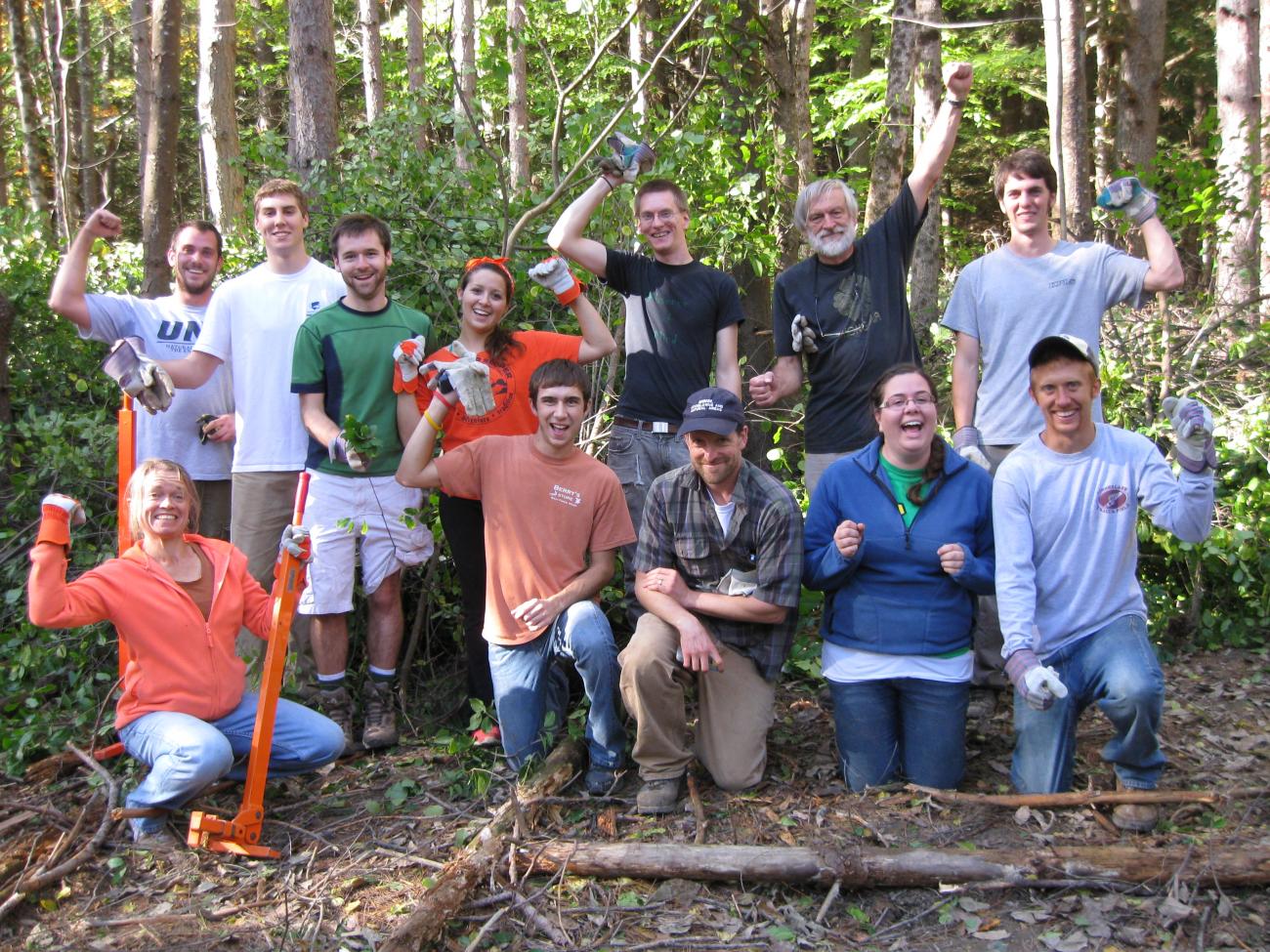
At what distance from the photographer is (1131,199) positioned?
4047mm

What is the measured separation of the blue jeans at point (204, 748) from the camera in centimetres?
365

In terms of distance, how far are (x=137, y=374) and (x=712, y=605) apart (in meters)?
2.44

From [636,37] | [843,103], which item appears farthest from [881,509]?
[843,103]

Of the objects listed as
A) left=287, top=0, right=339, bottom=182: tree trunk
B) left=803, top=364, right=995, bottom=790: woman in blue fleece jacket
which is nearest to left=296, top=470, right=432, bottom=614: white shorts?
left=803, top=364, right=995, bottom=790: woman in blue fleece jacket

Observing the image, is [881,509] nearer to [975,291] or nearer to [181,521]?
[975,291]

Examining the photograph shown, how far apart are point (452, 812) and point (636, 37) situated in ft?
32.9

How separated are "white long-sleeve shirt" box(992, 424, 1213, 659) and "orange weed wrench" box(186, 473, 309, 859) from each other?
2529 mm

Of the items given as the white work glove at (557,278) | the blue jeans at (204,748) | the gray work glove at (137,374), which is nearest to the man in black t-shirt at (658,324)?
the white work glove at (557,278)

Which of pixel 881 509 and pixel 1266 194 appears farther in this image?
pixel 1266 194

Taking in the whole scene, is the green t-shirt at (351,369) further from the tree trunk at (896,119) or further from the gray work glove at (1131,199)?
the tree trunk at (896,119)

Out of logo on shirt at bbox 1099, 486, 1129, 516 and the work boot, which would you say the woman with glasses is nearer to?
the work boot

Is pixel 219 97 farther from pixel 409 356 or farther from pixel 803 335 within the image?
pixel 803 335

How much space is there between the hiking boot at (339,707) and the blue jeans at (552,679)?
0.73 m

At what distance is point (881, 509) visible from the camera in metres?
3.94
